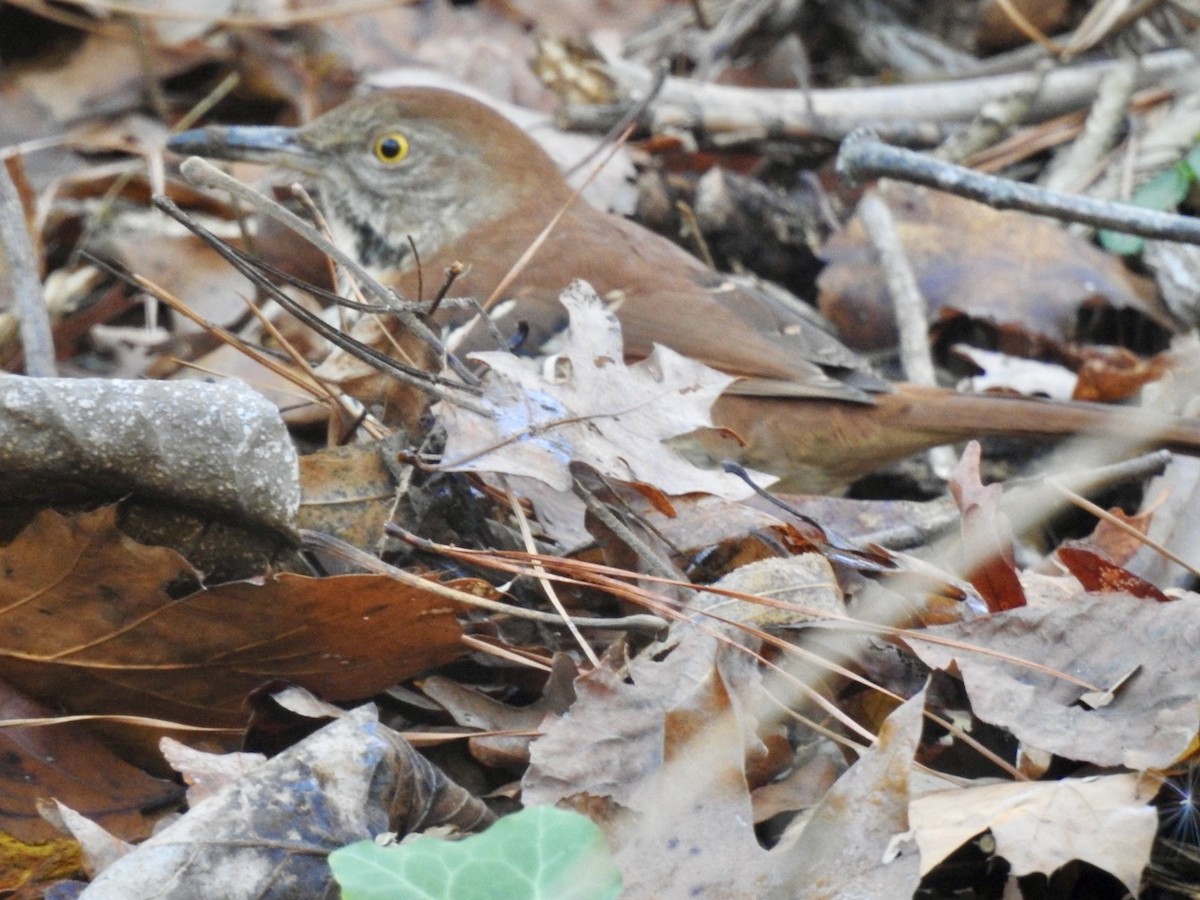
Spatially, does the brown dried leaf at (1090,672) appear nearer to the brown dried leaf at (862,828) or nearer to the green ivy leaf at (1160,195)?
the brown dried leaf at (862,828)

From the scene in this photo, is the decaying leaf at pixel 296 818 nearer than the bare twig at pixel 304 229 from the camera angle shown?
Yes

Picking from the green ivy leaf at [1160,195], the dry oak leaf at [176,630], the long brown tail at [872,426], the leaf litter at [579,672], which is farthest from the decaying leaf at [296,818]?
the green ivy leaf at [1160,195]

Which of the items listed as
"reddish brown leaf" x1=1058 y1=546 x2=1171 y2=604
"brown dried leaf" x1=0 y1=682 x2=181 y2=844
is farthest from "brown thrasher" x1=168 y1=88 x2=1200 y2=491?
"brown dried leaf" x1=0 y1=682 x2=181 y2=844

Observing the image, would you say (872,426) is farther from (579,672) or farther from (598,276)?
(579,672)

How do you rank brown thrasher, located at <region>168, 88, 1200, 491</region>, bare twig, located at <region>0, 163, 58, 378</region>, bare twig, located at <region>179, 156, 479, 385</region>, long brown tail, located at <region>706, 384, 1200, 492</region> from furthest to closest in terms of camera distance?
brown thrasher, located at <region>168, 88, 1200, 491</region> < long brown tail, located at <region>706, 384, 1200, 492</region> < bare twig, located at <region>0, 163, 58, 378</region> < bare twig, located at <region>179, 156, 479, 385</region>

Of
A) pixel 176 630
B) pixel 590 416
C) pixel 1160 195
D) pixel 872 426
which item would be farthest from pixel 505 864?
pixel 1160 195

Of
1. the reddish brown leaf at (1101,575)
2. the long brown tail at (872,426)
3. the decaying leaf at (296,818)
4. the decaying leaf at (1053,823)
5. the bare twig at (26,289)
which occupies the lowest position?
the long brown tail at (872,426)

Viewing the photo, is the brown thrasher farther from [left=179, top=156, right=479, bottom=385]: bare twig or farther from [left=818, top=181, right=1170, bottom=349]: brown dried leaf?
[left=179, top=156, right=479, bottom=385]: bare twig
